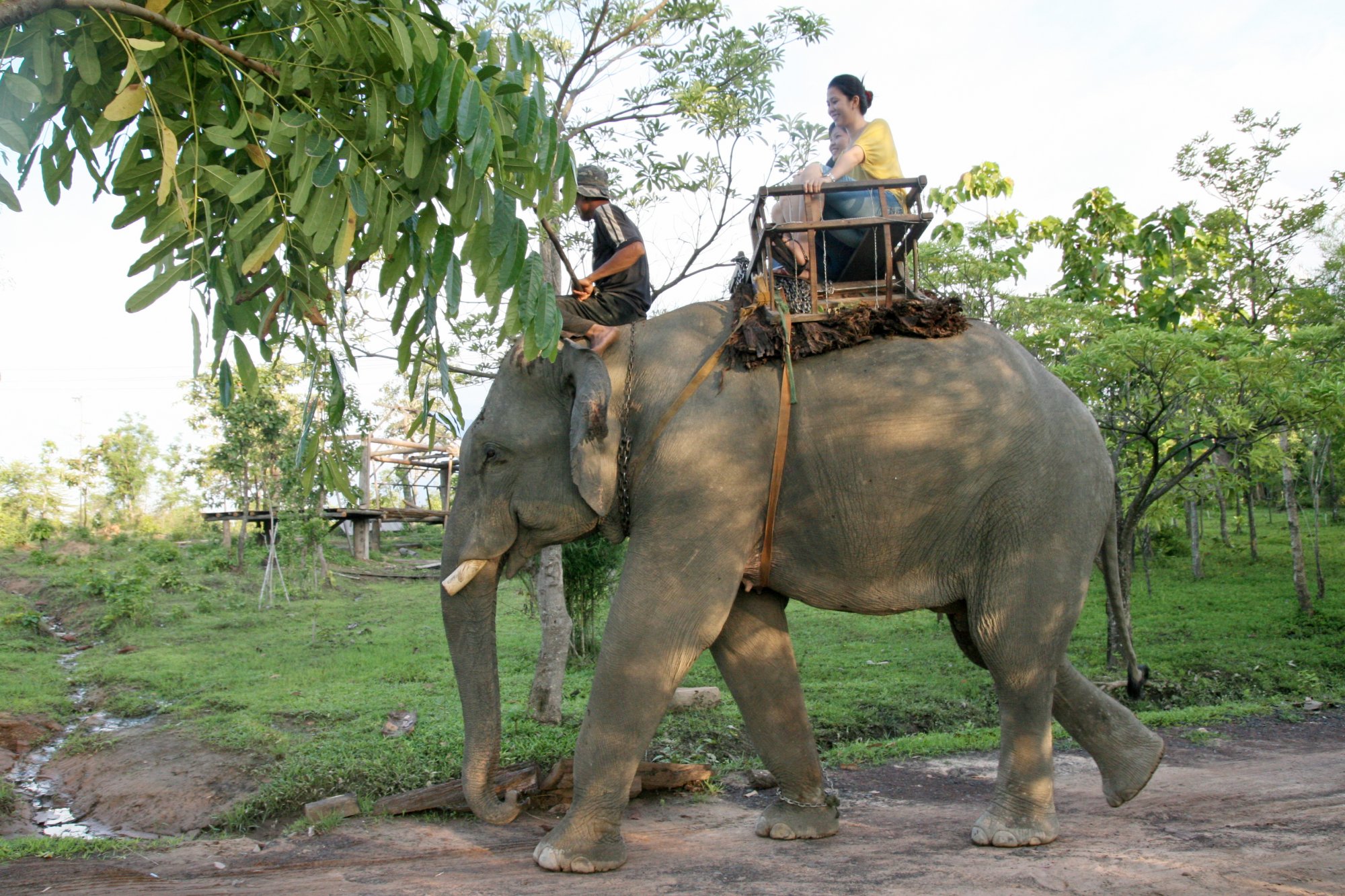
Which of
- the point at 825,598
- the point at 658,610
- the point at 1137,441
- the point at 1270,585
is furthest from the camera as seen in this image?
the point at 1270,585

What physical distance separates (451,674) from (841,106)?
297 inches

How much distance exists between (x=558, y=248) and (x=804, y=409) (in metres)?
1.29

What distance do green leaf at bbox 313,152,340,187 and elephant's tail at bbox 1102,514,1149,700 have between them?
3.67 meters

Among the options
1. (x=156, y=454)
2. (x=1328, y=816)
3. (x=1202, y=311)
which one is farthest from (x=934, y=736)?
(x=156, y=454)

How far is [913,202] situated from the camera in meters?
4.85

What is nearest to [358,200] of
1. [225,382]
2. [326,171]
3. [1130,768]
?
[326,171]

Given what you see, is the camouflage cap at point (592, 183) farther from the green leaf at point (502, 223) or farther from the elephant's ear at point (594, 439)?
the green leaf at point (502, 223)

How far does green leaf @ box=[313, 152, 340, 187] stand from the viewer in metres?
3.21

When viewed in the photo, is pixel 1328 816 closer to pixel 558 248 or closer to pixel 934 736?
pixel 934 736

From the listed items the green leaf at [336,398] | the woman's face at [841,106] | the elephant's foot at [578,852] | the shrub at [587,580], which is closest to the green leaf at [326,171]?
the green leaf at [336,398]

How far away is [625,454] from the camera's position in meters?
4.69

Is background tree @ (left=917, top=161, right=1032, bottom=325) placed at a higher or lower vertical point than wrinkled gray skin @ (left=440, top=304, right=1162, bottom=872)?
higher

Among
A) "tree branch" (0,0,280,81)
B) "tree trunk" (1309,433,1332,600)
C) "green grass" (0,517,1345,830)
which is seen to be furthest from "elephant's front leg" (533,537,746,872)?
"tree trunk" (1309,433,1332,600)

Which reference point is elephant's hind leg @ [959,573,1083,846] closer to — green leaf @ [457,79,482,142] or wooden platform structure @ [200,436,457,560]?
green leaf @ [457,79,482,142]
